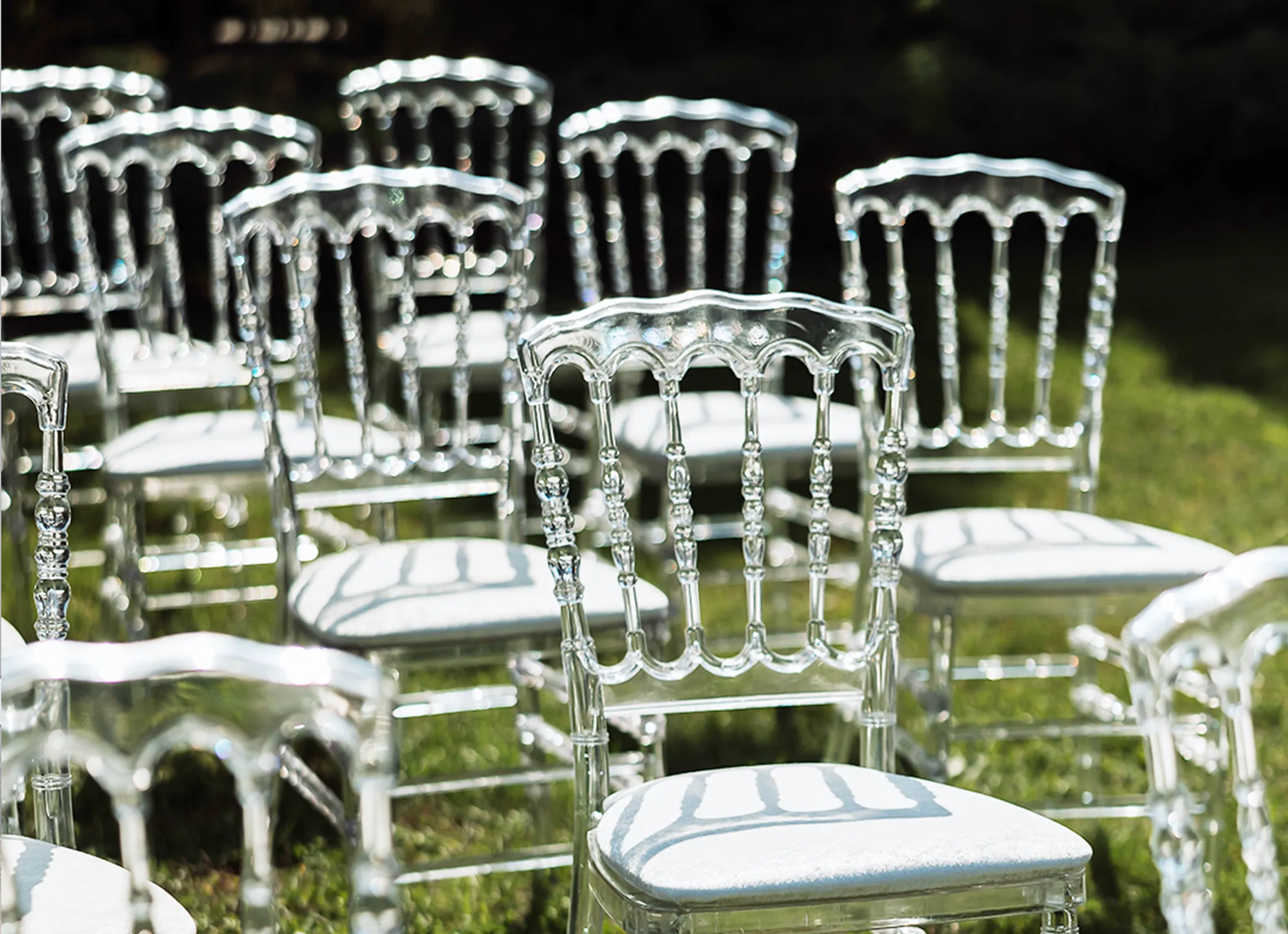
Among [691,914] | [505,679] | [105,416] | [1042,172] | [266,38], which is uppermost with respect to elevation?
[266,38]

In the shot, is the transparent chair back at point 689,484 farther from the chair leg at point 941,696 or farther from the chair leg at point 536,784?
the chair leg at point 536,784

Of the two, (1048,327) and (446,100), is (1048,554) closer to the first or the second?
(1048,327)

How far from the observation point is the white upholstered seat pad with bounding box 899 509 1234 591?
3.30 meters

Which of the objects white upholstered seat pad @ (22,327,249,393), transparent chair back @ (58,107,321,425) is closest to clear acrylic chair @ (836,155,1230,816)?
transparent chair back @ (58,107,321,425)

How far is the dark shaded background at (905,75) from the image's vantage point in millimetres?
8586

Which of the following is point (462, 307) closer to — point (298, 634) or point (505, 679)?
point (298, 634)

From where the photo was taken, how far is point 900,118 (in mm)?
8883

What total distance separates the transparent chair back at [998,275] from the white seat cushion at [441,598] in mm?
895

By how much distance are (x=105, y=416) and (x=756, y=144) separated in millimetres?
1830

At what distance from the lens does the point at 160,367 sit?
455 centimetres

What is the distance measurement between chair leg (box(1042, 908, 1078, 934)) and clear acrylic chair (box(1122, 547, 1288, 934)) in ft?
1.79

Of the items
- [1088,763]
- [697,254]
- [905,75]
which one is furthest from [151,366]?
[905,75]

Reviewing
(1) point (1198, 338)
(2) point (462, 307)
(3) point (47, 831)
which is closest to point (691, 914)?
(3) point (47, 831)

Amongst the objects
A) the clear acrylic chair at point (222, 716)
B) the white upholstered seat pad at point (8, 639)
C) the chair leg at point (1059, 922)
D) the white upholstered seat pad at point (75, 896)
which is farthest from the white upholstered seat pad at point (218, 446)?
the clear acrylic chair at point (222, 716)
